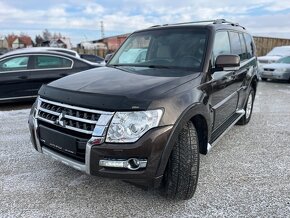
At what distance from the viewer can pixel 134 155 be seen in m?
2.52

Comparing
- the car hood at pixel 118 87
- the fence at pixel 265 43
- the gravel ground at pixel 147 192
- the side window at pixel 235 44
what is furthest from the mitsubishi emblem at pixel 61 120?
the fence at pixel 265 43

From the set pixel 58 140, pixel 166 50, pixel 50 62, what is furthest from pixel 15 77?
pixel 58 140

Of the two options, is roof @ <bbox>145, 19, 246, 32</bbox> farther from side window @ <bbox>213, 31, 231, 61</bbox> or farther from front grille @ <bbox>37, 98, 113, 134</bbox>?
front grille @ <bbox>37, 98, 113, 134</bbox>

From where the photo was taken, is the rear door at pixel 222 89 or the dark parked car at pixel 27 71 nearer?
the rear door at pixel 222 89

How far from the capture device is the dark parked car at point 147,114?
2.53 meters

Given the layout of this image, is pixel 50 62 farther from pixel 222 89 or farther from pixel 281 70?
pixel 281 70

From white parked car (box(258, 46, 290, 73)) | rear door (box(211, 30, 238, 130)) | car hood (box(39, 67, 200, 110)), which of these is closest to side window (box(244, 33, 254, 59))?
rear door (box(211, 30, 238, 130))

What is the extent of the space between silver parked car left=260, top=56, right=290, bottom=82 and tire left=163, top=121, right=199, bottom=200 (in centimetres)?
1156

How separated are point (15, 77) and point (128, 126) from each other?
5911 millimetres

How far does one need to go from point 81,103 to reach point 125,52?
1948 millimetres

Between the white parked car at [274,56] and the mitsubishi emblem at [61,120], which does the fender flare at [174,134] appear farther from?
the white parked car at [274,56]

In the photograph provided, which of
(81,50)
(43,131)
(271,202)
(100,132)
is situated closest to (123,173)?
(100,132)

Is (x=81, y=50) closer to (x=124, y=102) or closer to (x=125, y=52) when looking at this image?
(x=125, y=52)

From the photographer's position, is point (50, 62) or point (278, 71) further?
point (278, 71)
